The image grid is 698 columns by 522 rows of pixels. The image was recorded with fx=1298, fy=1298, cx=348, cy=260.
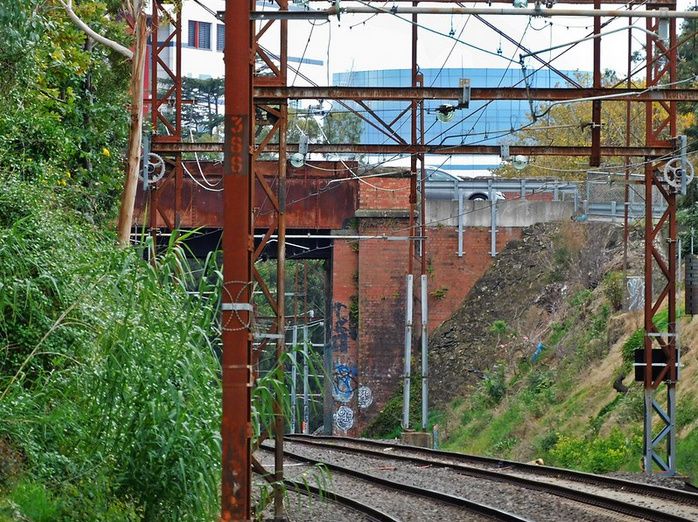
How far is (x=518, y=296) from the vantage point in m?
44.9

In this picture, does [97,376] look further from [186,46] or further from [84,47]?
[186,46]

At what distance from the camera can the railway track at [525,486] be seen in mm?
17344

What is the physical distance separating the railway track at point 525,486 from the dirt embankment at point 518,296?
14600 millimetres

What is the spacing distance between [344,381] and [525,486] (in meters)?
22.3

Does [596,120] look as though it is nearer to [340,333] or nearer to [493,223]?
[340,333]

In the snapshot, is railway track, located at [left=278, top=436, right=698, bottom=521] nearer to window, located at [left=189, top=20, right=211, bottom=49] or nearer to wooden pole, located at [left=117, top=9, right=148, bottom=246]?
wooden pole, located at [left=117, top=9, right=148, bottom=246]

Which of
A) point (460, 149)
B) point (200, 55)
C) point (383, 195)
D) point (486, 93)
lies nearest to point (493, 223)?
point (383, 195)

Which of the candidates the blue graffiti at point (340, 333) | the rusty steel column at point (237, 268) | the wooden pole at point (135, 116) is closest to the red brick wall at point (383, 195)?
the blue graffiti at point (340, 333)

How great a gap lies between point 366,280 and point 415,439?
1169 centimetres

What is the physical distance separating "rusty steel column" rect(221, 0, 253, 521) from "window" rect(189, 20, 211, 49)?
248 ft

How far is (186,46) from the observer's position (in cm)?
8519

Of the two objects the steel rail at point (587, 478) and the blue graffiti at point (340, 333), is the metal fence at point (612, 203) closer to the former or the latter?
the blue graffiti at point (340, 333)

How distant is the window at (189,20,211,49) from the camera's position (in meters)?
86.0

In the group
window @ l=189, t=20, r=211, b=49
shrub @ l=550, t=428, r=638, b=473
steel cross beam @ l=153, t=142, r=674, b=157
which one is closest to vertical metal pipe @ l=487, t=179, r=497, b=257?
shrub @ l=550, t=428, r=638, b=473
